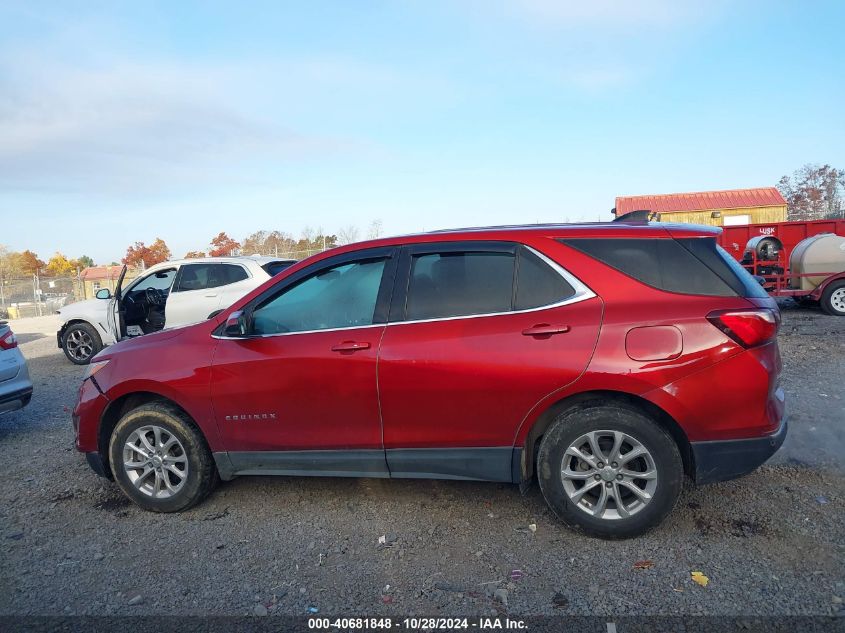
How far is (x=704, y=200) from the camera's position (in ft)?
96.2

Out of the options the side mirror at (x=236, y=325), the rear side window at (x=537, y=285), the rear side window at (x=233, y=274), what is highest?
the rear side window at (x=233, y=274)

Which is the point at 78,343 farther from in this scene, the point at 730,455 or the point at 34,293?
the point at 34,293

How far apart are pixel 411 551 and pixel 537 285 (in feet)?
5.52

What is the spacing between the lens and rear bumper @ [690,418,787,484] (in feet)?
10.6

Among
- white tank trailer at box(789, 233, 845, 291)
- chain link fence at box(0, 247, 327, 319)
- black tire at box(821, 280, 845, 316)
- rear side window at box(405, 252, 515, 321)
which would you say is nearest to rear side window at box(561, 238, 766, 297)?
rear side window at box(405, 252, 515, 321)

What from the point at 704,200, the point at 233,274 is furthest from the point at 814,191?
the point at 233,274

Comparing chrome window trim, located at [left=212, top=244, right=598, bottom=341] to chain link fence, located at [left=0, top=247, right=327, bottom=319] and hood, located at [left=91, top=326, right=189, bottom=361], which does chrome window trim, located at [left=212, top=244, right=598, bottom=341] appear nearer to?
hood, located at [left=91, top=326, right=189, bottom=361]

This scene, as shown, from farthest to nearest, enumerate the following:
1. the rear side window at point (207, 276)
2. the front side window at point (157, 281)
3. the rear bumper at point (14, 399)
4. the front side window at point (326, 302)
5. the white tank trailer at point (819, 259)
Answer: the white tank trailer at point (819, 259), the front side window at point (157, 281), the rear side window at point (207, 276), the rear bumper at point (14, 399), the front side window at point (326, 302)

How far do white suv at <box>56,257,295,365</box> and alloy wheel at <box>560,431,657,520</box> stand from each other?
586cm

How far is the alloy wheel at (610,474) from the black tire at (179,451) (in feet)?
7.66

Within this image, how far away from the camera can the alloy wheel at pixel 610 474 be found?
3.30 m

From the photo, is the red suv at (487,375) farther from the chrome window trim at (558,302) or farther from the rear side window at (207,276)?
the rear side window at (207,276)

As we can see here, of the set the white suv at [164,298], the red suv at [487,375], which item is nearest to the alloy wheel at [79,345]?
the white suv at [164,298]

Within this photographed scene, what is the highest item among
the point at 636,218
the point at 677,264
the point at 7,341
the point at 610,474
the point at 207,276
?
the point at 636,218
